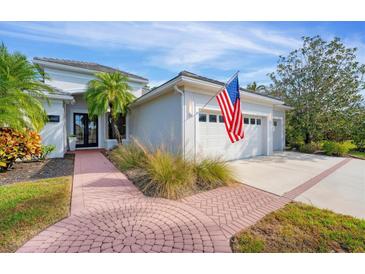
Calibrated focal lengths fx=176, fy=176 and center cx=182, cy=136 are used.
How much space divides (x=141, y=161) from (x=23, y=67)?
5778 mm

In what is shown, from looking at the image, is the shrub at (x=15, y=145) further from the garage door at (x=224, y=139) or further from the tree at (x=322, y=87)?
the tree at (x=322, y=87)

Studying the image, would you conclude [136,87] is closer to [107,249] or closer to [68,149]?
[68,149]

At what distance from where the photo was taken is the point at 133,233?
9.30ft

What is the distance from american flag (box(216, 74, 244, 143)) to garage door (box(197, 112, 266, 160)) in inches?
49.4

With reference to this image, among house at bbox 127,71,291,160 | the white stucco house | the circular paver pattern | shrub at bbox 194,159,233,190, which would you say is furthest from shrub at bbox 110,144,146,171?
the circular paver pattern

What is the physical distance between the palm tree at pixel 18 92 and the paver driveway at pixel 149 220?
375 cm

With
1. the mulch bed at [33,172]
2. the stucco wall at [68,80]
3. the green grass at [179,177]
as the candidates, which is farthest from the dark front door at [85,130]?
the green grass at [179,177]

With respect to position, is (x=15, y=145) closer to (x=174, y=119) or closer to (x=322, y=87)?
(x=174, y=119)

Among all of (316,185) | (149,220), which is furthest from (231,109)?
(149,220)

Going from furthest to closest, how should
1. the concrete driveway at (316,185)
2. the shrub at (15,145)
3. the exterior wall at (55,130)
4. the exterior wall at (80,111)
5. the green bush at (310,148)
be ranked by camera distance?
the green bush at (310,148)
the exterior wall at (80,111)
the exterior wall at (55,130)
the shrub at (15,145)
the concrete driveway at (316,185)

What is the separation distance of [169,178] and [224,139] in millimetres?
5004

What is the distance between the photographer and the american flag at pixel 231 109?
19.2ft

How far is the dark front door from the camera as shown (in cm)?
1329
